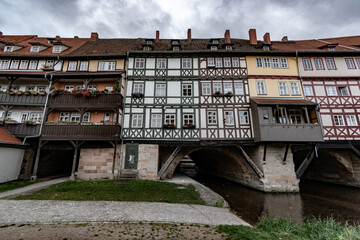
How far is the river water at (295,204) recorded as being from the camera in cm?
830

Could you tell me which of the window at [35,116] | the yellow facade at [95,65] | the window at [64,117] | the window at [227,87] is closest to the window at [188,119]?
the window at [227,87]

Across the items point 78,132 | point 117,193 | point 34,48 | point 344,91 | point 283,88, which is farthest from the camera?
point 34,48

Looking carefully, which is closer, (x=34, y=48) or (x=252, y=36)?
(x=34, y=48)

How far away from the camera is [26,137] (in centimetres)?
1306

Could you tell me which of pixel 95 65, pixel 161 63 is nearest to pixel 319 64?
pixel 161 63

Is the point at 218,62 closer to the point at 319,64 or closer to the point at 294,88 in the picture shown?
the point at 294,88

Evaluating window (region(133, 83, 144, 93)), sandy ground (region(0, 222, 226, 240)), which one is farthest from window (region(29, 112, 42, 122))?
sandy ground (region(0, 222, 226, 240))

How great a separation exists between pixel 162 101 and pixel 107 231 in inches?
433

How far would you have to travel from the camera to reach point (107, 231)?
15.9ft

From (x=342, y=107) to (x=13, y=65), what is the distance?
29.8m

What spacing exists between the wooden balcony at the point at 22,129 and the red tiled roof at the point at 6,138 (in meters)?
0.34

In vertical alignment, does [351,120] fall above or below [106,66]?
below

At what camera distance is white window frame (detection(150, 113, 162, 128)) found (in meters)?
14.2

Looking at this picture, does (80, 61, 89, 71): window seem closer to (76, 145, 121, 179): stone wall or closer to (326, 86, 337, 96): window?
(76, 145, 121, 179): stone wall
